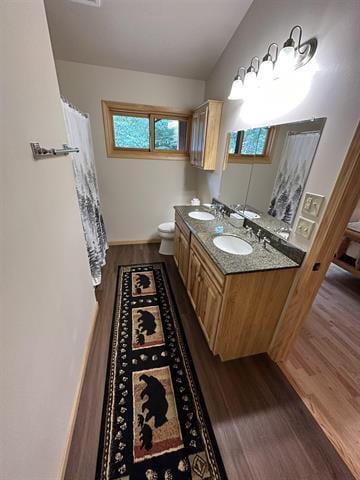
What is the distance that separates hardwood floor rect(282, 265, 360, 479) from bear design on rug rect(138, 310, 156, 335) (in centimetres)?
111

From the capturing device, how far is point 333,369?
5.07 feet

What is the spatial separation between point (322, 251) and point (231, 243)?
0.73m

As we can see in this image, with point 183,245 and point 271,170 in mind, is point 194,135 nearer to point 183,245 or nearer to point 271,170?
point 271,170

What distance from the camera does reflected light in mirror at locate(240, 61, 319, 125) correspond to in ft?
4.00

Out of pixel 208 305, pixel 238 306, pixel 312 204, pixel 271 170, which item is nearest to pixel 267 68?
pixel 271 170

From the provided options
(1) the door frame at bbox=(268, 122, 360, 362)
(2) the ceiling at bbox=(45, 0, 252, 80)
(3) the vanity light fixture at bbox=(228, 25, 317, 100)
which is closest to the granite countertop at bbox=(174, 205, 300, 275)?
(1) the door frame at bbox=(268, 122, 360, 362)

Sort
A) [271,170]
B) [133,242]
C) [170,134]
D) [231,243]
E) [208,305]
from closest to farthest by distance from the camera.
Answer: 1. [208,305]
2. [271,170]
3. [231,243]
4. [170,134]
5. [133,242]

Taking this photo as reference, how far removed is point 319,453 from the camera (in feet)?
3.61

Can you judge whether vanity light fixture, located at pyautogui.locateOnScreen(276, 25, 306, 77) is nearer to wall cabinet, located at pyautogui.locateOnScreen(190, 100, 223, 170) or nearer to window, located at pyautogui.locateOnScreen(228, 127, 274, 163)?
window, located at pyautogui.locateOnScreen(228, 127, 274, 163)

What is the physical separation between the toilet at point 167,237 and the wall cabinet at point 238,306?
1.13 meters

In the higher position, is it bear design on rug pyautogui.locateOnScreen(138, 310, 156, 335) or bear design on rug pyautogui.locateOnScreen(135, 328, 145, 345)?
bear design on rug pyautogui.locateOnScreen(138, 310, 156, 335)

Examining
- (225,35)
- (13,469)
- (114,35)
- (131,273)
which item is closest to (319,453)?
(13,469)

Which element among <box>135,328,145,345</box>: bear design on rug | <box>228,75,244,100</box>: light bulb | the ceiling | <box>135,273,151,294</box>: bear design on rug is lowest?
<box>135,328,145,345</box>: bear design on rug

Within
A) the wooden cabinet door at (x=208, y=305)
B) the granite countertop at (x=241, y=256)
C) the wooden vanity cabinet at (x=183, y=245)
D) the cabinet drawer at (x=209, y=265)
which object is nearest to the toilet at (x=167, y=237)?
the wooden vanity cabinet at (x=183, y=245)
